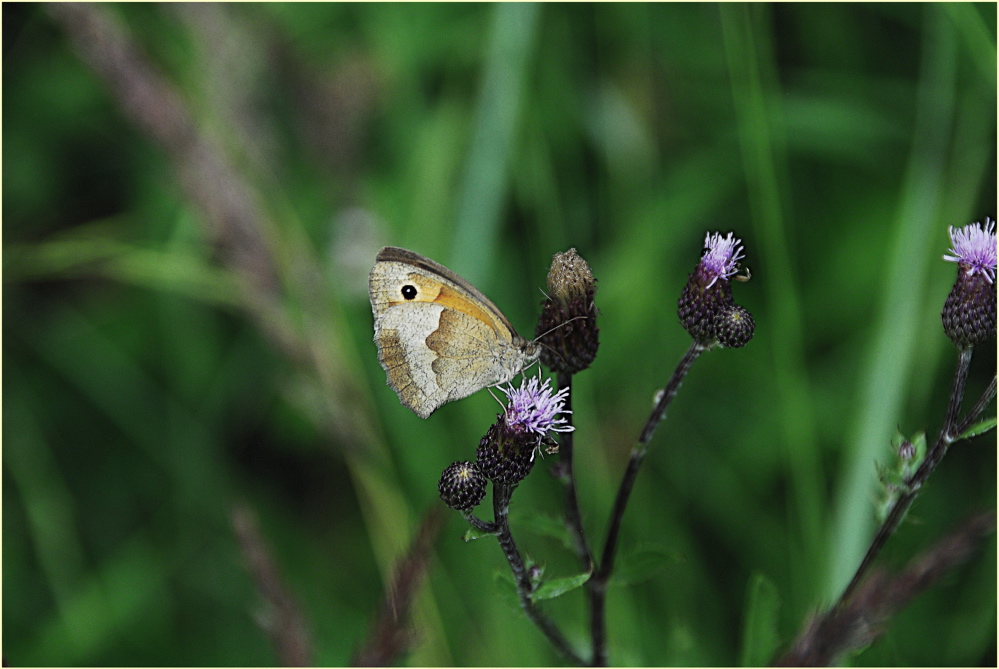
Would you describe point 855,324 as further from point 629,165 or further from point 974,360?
point 629,165

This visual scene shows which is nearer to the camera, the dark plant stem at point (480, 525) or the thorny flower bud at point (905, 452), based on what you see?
the dark plant stem at point (480, 525)

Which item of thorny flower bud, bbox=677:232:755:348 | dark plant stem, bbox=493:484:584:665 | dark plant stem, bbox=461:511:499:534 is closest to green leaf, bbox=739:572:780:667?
dark plant stem, bbox=493:484:584:665

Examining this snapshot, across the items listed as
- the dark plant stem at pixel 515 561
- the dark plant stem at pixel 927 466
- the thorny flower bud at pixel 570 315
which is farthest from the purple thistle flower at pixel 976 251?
the dark plant stem at pixel 515 561

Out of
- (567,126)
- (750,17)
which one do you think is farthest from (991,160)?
(567,126)

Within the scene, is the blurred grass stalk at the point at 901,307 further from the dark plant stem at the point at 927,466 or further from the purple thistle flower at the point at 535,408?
the purple thistle flower at the point at 535,408

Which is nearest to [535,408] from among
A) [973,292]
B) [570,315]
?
[570,315]

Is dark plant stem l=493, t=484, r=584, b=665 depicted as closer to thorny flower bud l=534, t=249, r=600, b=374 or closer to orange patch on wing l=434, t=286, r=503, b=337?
thorny flower bud l=534, t=249, r=600, b=374
